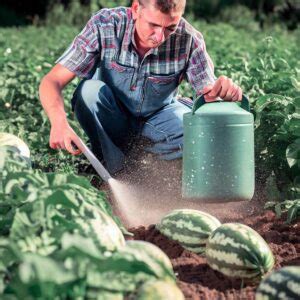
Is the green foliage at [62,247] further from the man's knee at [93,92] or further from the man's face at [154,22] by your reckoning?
the man's knee at [93,92]

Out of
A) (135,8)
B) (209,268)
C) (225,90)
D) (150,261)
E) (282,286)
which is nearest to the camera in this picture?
(150,261)

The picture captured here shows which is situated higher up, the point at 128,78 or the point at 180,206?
the point at 128,78

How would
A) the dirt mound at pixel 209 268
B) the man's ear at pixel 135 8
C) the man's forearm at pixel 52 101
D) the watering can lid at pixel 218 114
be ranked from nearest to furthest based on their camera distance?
the dirt mound at pixel 209 268
the watering can lid at pixel 218 114
the man's forearm at pixel 52 101
the man's ear at pixel 135 8

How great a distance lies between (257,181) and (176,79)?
0.89m

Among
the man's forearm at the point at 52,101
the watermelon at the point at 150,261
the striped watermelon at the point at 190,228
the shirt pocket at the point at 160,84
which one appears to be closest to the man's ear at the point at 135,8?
the shirt pocket at the point at 160,84

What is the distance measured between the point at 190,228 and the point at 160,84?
73.0 inches

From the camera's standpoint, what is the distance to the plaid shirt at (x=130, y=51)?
5027 mm

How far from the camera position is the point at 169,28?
4543 millimetres

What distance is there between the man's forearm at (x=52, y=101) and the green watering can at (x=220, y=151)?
767 millimetres

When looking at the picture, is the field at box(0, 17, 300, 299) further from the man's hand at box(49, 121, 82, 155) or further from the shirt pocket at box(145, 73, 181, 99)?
the shirt pocket at box(145, 73, 181, 99)

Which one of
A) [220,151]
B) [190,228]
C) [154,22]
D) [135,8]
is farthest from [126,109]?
[190,228]

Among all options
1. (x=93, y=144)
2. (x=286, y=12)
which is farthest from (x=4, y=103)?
(x=286, y=12)

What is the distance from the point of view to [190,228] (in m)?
3.55

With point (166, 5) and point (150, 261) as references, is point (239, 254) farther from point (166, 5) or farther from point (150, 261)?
point (166, 5)
